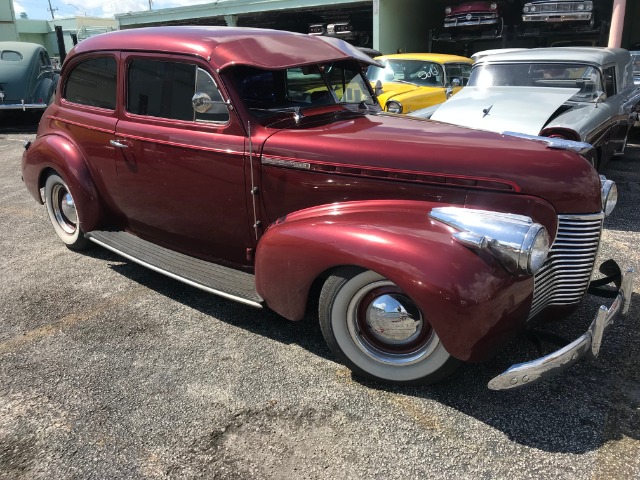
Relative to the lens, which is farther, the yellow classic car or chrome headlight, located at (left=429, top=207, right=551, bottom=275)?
the yellow classic car

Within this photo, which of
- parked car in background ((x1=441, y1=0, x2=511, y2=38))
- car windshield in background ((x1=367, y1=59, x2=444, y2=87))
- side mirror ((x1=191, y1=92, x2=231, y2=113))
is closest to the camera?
side mirror ((x1=191, y1=92, x2=231, y2=113))

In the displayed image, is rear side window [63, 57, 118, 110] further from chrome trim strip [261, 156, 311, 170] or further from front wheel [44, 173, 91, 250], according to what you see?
chrome trim strip [261, 156, 311, 170]

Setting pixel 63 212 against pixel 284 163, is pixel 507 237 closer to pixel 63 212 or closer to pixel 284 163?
pixel 284 163

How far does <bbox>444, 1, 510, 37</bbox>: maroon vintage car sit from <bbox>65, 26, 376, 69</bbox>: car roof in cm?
1258

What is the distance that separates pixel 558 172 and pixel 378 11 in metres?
14.5

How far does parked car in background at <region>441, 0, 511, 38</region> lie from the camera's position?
1474 cm

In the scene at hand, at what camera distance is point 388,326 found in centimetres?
262

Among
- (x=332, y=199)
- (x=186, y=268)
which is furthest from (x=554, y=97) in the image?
(x=186, y=268)

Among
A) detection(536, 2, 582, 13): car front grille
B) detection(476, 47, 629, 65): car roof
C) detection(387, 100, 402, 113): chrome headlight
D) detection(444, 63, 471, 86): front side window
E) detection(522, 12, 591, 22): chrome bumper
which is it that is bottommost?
detection(387, 100, 402, 113): chrome headlight

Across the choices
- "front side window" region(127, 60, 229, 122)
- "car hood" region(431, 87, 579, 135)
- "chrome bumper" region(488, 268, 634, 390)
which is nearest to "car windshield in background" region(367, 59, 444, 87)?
"car hood" region(431, 87, 579, 135)

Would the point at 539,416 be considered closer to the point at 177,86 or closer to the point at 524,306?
the point at 524,306

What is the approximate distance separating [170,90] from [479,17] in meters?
13.8

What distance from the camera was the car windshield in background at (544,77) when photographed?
6.61m

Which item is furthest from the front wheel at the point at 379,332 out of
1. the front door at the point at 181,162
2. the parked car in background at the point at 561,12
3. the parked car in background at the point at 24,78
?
the parked car in background at the point at 561,12
